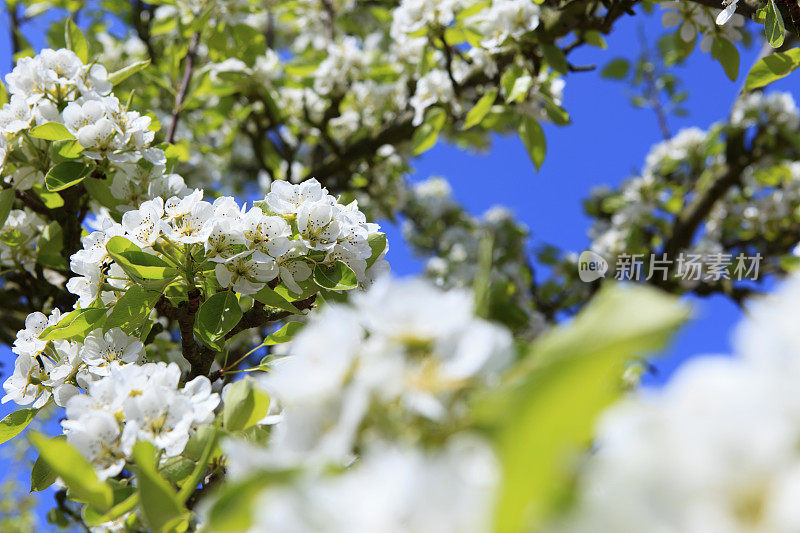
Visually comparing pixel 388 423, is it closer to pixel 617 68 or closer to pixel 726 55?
pixel 726 55

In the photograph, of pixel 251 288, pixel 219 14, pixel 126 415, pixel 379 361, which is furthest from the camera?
pixel 219 14

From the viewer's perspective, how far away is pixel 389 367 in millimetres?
498

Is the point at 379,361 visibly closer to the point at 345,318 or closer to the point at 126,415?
the point at 345,318

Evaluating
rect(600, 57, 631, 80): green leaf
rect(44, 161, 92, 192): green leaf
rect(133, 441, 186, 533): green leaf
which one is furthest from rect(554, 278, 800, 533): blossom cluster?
rect(600, 57, 631, 80): green leaf

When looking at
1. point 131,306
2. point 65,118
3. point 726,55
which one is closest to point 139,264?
point 131,306

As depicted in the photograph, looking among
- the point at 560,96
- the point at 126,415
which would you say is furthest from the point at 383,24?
the point at 126,415

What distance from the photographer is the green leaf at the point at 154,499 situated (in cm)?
65

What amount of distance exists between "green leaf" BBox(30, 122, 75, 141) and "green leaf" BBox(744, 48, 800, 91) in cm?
164

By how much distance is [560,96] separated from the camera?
221 cm

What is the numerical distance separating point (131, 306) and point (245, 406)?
1.30 ft

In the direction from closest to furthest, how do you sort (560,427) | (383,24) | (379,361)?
(560,427) → (379,361) → (383,24)

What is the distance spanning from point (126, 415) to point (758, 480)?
31.7 inches

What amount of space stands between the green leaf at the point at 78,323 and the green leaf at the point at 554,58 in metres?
1.42

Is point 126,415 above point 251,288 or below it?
below
